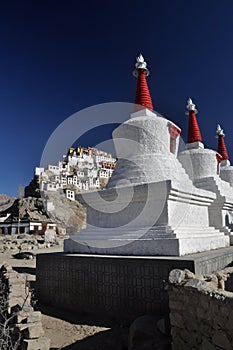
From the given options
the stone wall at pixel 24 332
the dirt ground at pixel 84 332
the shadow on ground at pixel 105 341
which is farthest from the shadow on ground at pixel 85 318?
the stone wall at pixel 24 332

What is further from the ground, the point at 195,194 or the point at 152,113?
the point at 152,113

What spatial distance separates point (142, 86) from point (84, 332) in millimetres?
7568

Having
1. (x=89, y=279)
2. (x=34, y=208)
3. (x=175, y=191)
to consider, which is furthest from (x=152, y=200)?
(x=34, y=208)

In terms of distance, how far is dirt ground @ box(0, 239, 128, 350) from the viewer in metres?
4.54

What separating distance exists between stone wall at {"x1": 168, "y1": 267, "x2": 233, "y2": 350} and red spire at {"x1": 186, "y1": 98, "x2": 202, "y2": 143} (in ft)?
32.1

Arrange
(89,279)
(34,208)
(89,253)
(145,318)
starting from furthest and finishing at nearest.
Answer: (34,208) → (89,253) → (89,279) → (145,318)

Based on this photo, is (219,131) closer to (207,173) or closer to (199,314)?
(207,173)

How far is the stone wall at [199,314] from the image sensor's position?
2.73 m

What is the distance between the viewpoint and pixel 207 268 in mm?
5211

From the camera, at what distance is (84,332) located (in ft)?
16.5

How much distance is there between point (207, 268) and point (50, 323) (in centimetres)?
333

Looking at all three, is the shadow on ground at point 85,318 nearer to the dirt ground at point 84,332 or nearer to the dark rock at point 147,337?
the dirt ground at point 84,332

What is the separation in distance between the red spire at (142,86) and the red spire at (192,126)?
150 inches

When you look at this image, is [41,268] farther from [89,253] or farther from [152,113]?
[152,113]
